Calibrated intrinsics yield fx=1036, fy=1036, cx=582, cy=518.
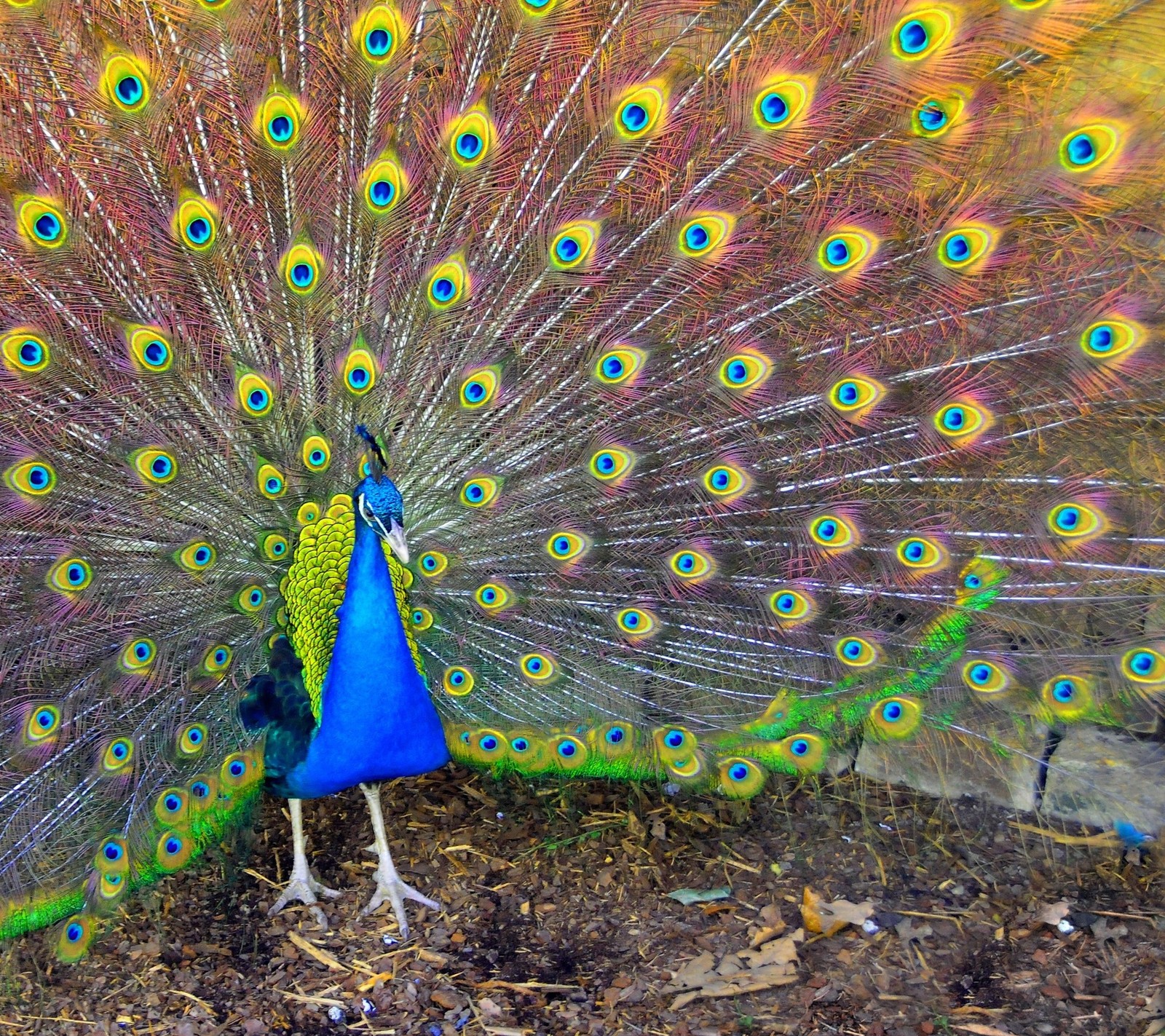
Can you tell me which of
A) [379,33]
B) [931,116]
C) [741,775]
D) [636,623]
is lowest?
[741,775]

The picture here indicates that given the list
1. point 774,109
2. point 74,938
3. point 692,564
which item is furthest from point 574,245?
point 74,938

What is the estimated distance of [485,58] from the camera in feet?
8.24

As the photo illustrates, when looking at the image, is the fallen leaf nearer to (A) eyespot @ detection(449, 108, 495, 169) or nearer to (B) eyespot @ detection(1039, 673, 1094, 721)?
(B) eyespot @ detection(1039, 673, 1094, 721)

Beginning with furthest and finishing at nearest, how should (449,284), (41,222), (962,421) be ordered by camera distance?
(449,284)
(962,421)
(41,222)

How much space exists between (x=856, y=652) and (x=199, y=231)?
204 centimetres

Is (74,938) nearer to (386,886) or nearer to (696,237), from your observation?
(386,886)

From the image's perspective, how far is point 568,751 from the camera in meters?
3.04

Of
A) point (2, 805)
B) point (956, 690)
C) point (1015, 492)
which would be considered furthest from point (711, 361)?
point (2, 805)

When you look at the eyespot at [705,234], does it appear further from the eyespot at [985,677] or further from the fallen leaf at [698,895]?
the fallen leaf at [698,895]

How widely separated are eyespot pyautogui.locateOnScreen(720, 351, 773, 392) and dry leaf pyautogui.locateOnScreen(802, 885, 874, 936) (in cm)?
152

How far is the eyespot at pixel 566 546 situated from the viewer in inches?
116

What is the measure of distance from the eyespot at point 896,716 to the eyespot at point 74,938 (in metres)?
2.13

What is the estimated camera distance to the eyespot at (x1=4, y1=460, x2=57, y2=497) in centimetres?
252

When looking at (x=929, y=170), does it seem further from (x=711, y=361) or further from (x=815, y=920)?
(x=815, y=920)
